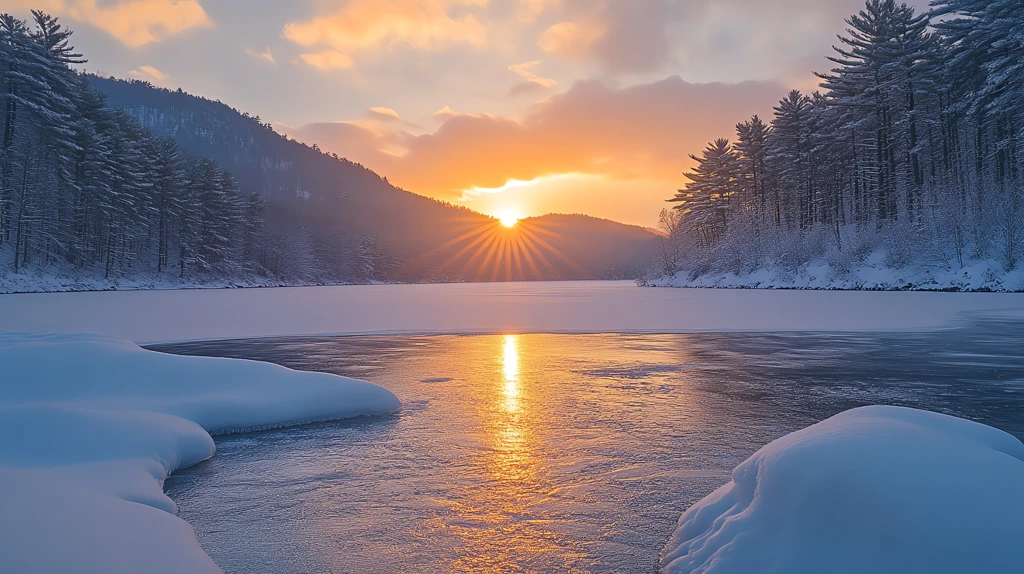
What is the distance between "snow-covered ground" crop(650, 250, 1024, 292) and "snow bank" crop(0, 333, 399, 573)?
3314 cm

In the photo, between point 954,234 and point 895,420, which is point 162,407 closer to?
point 895,420

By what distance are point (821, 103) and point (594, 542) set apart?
56659 mm

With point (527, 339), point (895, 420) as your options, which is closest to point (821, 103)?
point (527, 339)

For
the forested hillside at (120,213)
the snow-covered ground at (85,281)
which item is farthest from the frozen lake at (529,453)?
the forested hillside at (120,213)

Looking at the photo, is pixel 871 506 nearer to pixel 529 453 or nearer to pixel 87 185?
pixel 529 453

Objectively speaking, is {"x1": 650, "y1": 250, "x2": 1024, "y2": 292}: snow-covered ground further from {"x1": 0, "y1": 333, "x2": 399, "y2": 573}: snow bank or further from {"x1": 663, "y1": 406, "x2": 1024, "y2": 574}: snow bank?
{"x1": 0, "y1": 333, "x2": 399, "y2": 573}: snow bank

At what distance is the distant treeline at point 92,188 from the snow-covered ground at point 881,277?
2199 inches

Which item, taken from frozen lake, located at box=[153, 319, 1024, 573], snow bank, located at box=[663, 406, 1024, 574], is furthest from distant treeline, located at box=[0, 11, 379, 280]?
snow bank, located at box=[663, 406, 1024, 574]

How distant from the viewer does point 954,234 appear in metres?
29.2

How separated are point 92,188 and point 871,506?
64.2m

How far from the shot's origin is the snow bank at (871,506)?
6.97 ft

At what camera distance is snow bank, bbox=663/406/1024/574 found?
2123 mm

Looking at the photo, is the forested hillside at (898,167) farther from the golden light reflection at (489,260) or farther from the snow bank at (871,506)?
the golden light reflection at (489,260)

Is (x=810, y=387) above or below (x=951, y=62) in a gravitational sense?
below
